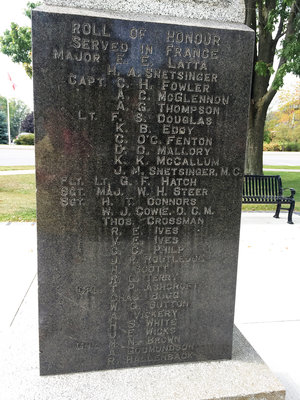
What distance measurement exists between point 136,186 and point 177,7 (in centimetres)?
120

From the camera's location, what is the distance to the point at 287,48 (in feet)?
34.1

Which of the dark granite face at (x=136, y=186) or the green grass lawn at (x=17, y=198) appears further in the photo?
the green grass lawn at (x=17, y=198)

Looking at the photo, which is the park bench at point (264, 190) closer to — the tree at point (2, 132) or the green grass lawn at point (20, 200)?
the green grass lawn at point (20, 200)

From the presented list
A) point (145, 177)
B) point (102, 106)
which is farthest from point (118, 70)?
point (145, 177)

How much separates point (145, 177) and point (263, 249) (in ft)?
15.4

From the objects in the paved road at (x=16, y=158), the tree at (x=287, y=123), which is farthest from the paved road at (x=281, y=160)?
the paved road at (x=16, y=158)

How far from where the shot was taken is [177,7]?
7.86ft

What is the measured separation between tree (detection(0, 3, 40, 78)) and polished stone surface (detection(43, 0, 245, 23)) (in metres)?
19.2

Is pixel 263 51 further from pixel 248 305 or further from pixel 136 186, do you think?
pixel 136 186

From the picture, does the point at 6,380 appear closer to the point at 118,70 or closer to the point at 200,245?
the point at 200,245

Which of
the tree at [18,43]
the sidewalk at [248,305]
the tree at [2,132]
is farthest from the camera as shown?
the tree at [2,132]

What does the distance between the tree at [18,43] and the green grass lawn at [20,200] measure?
817 cm

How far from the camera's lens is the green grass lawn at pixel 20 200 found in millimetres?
8891

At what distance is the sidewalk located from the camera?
8.92ft
